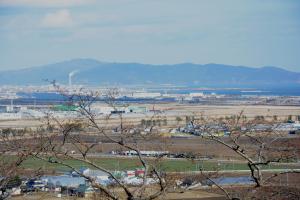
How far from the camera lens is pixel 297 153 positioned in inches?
175

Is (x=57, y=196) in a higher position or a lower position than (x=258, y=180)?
lower

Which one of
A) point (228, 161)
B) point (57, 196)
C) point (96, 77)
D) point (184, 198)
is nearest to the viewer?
point (57, 196)

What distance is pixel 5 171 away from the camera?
181 inches

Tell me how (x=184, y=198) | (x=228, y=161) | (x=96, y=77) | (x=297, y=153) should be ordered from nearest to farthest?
(x=297, y=153)
(x=184, y=198)
(x=228, y=161)
(x=96, y=77)

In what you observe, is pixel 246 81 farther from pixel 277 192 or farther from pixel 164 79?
pixel 277 192

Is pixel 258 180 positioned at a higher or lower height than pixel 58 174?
higher

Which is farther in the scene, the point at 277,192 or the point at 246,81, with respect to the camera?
the point at 246,81

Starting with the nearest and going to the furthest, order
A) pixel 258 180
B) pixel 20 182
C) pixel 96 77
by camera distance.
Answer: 1. pixel 258 180
2. pixel 20 182
3. pixel 96 77

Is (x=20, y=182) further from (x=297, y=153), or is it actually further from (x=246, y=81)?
(x=246, y=81)

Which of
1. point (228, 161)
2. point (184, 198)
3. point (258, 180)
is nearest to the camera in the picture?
point (258, 180)

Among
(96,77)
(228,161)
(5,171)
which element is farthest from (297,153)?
(96,77)

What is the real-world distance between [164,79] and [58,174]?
594 feet

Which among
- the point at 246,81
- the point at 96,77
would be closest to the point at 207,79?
the point at 246,81

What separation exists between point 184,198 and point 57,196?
113 inches
